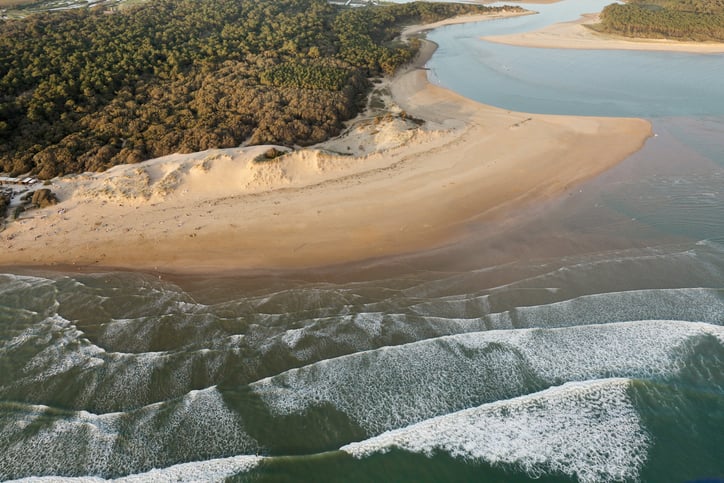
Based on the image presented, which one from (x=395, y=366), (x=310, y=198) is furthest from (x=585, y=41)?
(x=395, y=366)

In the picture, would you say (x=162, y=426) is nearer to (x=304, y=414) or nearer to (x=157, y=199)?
(x=304, y=414)

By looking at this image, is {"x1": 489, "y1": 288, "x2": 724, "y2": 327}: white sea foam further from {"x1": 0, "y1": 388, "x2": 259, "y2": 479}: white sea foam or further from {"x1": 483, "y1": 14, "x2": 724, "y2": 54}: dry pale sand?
{"x1": 483, "y1": 14, "x2": 724, "y2": 54}: dry pale sand

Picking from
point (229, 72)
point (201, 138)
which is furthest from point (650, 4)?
point (201, 138)

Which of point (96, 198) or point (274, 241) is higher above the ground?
point (96, 198)

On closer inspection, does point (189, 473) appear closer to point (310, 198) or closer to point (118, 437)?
point (118, 437)

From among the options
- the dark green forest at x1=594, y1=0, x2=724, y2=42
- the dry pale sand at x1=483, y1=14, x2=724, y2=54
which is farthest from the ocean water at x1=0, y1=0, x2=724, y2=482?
the dark green forest at x1=594, y1=0, x2=724, y2=42

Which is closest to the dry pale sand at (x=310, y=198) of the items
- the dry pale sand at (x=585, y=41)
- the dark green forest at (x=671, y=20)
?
the dry pale sand at (x=585, y=41)
